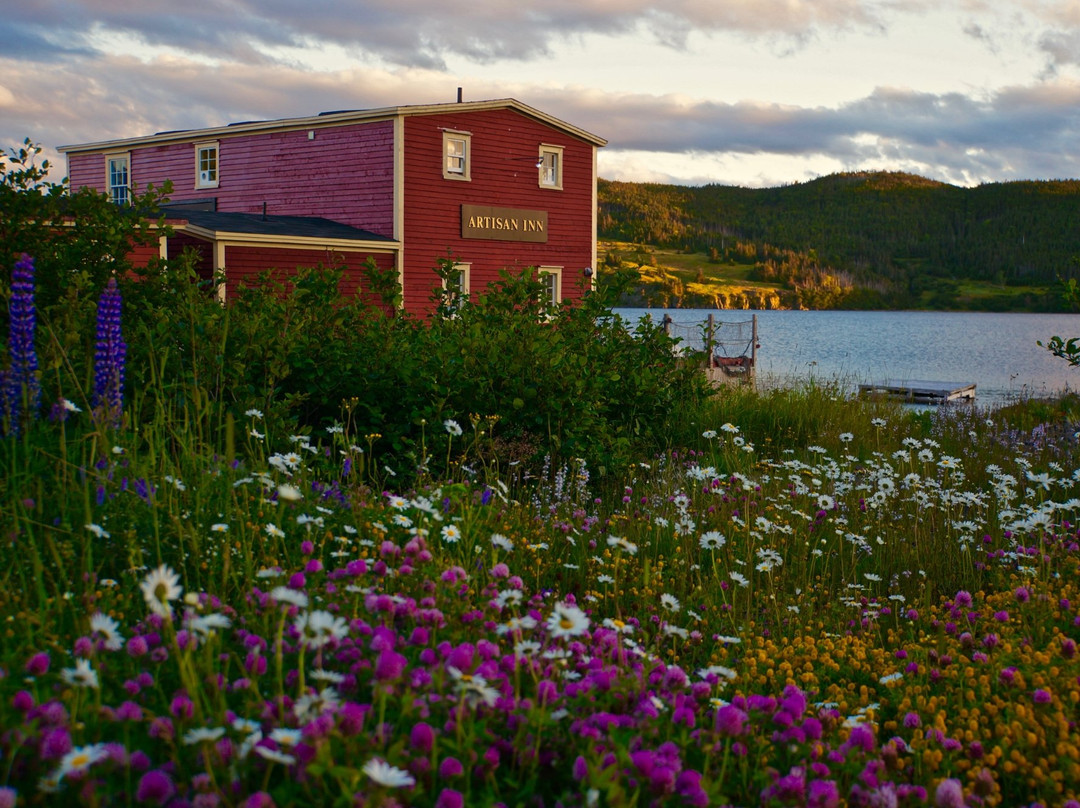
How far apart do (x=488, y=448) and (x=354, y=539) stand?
3.59 meters

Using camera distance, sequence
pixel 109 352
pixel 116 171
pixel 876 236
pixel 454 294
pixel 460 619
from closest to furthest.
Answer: pixel 460 619 → pixel 109 352 → pixel 454 294 → pixel 116 171 → pixel 876 236

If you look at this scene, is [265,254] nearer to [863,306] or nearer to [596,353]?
[596,353]

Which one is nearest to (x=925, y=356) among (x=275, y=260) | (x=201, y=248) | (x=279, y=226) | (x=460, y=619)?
(x=279, y=226)

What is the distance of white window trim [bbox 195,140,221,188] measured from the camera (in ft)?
101

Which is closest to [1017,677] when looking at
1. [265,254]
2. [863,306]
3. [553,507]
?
[553,507]

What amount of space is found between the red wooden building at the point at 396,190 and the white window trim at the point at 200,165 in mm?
42

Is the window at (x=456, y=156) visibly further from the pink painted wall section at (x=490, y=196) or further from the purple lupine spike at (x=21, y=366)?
the purple lupine spike at (x=21, y=366)

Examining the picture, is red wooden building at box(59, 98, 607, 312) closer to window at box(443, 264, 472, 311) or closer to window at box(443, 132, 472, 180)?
window at box(443, 132, 472, 180)

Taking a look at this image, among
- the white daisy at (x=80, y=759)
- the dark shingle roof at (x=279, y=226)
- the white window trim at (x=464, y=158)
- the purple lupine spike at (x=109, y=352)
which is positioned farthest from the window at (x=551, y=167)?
the white daisy at (x=80, y=759)

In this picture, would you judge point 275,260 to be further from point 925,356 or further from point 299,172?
point 925,356

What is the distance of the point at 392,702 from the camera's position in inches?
89.8

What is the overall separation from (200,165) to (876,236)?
169 metres

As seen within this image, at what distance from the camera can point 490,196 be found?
28.5 metres

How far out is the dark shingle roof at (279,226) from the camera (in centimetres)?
2388
